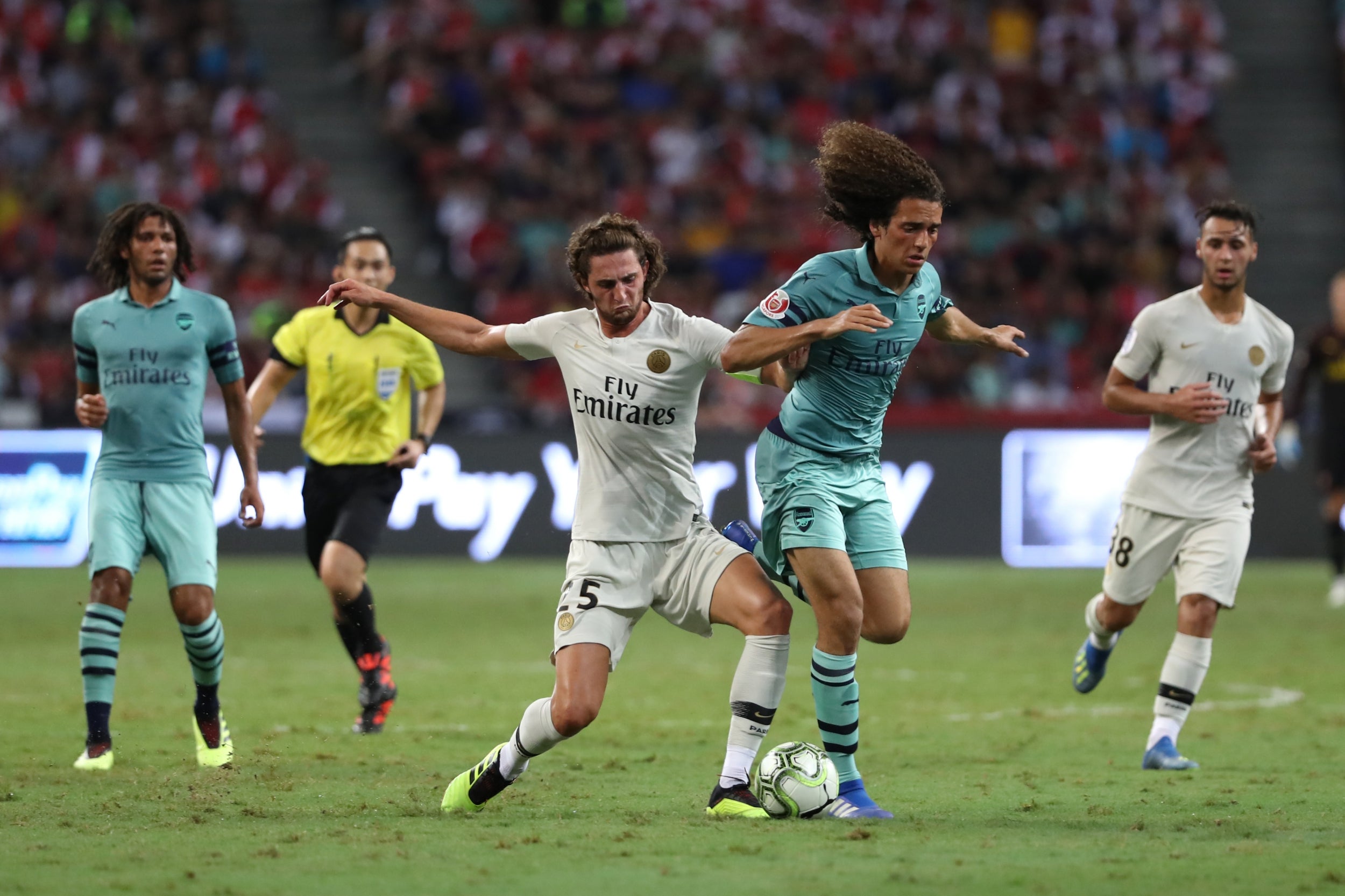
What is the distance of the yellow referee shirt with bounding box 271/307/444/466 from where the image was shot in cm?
Answer: 934

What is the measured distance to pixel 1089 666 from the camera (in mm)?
8844

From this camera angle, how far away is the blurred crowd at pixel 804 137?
70.7ft

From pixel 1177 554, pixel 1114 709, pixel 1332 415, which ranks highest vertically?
pixel 1332 415

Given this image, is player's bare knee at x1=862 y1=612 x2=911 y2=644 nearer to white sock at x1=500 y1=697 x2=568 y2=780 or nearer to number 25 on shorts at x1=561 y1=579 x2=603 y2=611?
number 25 on shorts at x1=561 y1=579 x2=603 y2=611

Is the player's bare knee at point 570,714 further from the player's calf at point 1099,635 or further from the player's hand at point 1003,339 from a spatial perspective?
the player's calf at point 1099,635

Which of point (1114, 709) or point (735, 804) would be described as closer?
point (735, 804)

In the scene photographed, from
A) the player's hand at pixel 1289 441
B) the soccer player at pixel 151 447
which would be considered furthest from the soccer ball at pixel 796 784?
the player's hand at pixel 1289 441

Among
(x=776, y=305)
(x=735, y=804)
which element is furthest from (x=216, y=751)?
(x=776, y=305)

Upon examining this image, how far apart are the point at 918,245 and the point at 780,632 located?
58.7 inches

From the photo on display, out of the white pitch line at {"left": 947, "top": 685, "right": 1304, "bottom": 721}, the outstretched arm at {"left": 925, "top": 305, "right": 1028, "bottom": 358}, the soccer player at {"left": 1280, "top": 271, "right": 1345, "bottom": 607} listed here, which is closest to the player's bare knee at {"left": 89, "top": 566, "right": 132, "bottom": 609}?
the outstretched arm at {"left": 925, "top": 305, "right": 1028, "bottom": 358}

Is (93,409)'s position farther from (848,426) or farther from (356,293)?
(848,426)

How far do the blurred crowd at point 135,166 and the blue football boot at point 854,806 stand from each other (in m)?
14.5

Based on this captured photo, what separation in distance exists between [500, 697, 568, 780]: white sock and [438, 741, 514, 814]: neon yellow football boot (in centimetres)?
3

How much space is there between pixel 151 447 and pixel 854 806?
3482 mm
